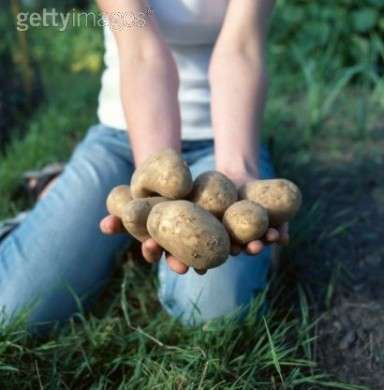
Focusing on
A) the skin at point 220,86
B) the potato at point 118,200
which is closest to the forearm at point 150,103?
the skin at point 220,86

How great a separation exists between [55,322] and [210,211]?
1.63 feet

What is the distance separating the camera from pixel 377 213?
177 centimetres

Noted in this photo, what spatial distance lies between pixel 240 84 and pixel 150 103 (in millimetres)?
201

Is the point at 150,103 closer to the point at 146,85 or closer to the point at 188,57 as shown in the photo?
the point at 146,85

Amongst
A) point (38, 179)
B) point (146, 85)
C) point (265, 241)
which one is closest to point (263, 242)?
point (265, 241)

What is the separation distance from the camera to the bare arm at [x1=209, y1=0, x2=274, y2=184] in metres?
1.24

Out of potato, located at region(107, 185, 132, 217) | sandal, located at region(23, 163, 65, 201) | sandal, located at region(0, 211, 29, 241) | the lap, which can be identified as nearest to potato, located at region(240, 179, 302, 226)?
potato, located at region(107, 185, 132, 217)

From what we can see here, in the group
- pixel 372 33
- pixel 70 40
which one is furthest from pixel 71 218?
pixel 70 40

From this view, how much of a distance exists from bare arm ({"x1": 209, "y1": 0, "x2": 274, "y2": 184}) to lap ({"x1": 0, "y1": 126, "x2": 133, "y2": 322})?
0.35 metres

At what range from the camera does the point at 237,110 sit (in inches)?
50.5

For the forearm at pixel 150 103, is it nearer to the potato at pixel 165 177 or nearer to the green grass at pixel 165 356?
the potato at pixel 165 177

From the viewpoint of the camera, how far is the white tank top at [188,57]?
1.47 m

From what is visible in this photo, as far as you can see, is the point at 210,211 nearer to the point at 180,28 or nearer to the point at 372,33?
the point at 180,28

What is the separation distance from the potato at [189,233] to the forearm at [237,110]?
0.79 ft
